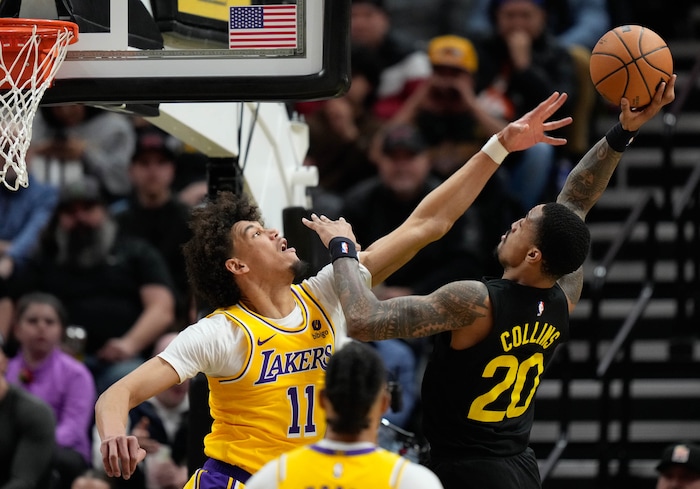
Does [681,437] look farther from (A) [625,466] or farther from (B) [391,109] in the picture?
(B) [391,109]

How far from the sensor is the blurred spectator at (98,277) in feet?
33.2

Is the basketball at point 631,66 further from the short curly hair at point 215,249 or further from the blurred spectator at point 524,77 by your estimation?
the blurred spectator at point 524,77

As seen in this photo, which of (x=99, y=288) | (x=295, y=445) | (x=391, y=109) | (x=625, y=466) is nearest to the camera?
(x=295, y=445)

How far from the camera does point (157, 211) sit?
10.7 m

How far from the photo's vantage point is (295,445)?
5270 mm

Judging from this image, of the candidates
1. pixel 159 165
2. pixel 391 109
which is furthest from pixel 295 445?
pixel 391 109

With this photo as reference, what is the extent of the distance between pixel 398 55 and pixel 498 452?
23.4 feet

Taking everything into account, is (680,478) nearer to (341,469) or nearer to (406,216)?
(406,216)

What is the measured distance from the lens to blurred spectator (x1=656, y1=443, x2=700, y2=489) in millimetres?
7559

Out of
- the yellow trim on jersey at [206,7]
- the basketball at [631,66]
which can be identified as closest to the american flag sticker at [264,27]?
the yellow trim on jersey at [206,7]

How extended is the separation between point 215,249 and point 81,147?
6101 mm

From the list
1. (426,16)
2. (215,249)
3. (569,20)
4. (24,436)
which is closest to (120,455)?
(215,249)

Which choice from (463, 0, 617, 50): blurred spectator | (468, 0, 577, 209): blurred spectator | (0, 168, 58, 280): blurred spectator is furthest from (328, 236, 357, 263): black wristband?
(463, 0, 617, 50): blurred spectator

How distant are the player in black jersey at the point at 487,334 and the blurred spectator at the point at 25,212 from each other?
5.63 meters
